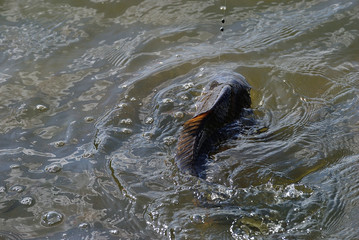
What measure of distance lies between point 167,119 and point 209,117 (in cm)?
60

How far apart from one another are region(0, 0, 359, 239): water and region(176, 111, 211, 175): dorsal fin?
10cm

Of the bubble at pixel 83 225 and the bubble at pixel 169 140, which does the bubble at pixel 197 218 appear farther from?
the bubble at pixel 169 140

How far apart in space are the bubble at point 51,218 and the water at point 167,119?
0.04 feet

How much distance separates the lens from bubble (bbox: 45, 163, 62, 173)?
4.52 m

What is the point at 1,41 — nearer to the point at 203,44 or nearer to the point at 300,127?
the point at 203,44

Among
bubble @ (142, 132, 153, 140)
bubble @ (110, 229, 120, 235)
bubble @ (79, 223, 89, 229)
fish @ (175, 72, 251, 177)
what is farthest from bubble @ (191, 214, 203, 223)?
bubble @ (142, 132, 153, 140)

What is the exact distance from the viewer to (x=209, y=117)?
4863 mm

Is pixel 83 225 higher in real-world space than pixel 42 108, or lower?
lower

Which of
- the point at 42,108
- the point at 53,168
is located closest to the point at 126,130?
the point at 53,168

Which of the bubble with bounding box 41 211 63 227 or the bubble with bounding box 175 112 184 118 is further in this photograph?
the bubble with bounding box 175 112 184 118

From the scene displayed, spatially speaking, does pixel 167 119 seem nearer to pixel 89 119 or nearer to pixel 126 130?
pixel 126 130

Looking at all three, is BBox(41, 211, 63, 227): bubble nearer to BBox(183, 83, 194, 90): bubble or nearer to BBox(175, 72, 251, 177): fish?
BBox(175, 72, 251, 177): fish

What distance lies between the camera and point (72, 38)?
22.9 ft

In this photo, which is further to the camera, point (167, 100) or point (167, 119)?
point (167, 100)
